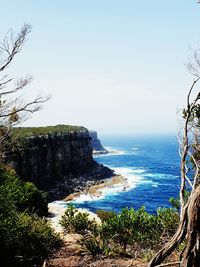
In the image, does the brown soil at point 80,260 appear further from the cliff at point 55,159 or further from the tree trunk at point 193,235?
the cliff at point 55,159

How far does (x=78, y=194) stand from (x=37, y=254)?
53.4 m

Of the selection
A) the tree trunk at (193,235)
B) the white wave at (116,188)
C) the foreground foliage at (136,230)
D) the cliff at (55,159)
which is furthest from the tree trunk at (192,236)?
the white wave at (116,188)

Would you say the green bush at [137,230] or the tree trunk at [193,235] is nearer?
the tree trunk at [193,235]

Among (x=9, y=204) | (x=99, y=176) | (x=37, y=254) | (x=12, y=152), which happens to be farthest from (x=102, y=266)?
(x=99, y=176)

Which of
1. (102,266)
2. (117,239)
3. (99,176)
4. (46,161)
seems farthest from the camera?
(99,176)

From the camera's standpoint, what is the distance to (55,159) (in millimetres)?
78812

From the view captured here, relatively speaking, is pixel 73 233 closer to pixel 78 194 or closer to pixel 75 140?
pixel 78 194

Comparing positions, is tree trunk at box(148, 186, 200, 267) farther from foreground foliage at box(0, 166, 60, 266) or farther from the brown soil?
foreground foliage at box(0, 166, 60, 266)

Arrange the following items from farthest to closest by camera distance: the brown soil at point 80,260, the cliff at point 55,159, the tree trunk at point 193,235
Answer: the cliff at point 55,159 < the brown soil at point 80,260 < the tree trunk at point 193,235

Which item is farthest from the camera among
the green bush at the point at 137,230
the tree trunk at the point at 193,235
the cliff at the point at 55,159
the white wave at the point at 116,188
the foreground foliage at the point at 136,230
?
the cliff at the point at 55,159

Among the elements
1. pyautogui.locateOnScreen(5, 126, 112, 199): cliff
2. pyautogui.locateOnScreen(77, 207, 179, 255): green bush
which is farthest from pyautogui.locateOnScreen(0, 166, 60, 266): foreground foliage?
pyautogui.locateOnScreen(5, 126, 112, 199): cliff

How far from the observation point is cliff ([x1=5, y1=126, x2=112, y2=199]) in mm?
66438

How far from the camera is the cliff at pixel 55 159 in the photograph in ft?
218

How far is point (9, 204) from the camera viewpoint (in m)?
14.1
